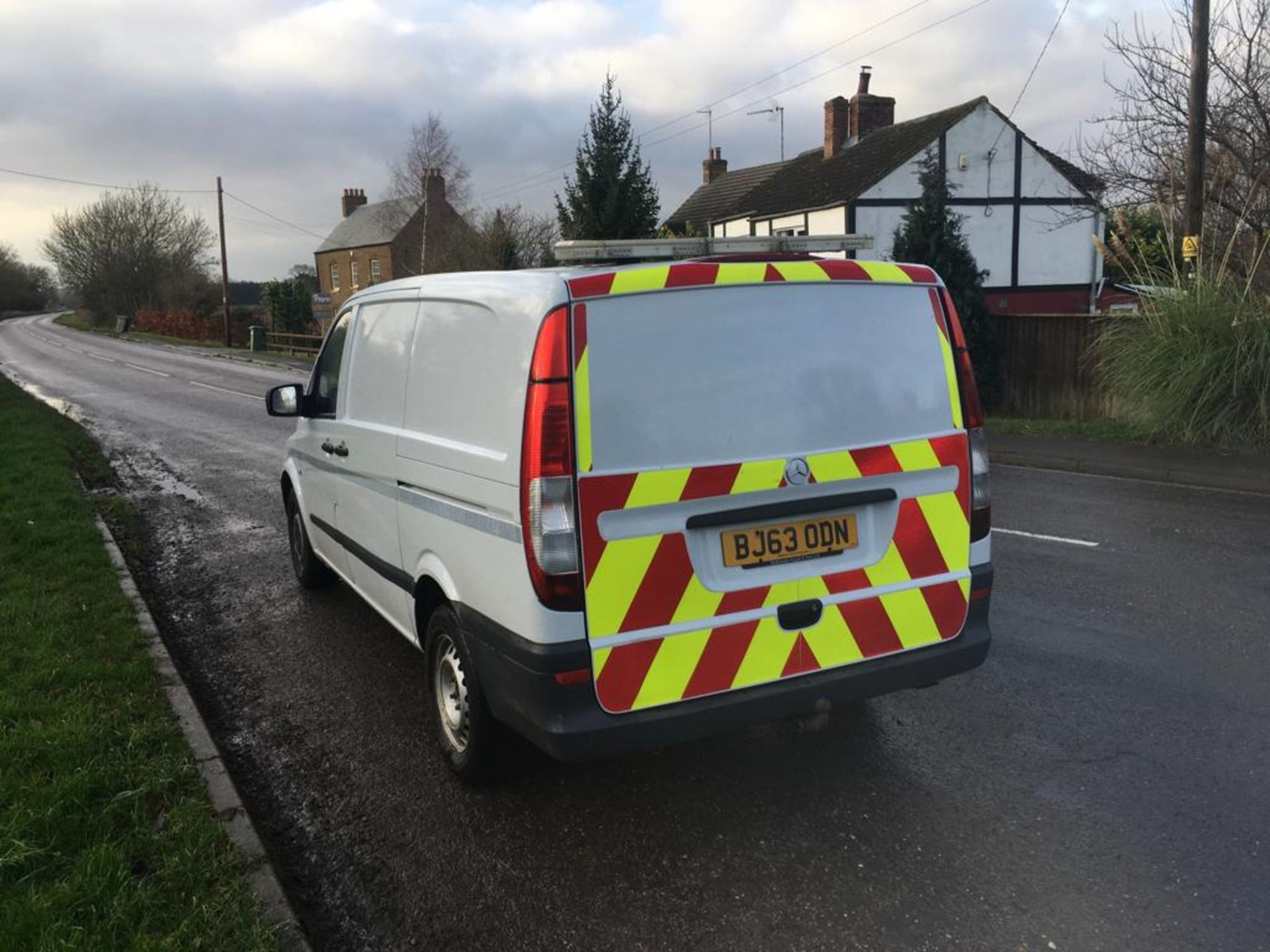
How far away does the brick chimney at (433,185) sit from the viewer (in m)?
42.3

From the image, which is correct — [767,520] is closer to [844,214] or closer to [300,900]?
[300,900]

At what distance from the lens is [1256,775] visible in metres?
3.67

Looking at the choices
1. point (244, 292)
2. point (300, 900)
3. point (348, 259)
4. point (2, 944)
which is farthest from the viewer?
point (244, 292)

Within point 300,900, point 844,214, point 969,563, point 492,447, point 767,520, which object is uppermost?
point 844,214

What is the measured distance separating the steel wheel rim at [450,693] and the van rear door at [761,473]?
90cm

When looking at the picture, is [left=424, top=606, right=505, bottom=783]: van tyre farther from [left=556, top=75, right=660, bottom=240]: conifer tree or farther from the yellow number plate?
[left=556, top=75, right=660, bottom=240]: conifer tree

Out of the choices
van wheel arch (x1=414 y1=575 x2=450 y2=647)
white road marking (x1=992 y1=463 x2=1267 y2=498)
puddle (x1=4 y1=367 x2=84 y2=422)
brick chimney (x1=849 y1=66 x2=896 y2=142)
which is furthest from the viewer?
brick chimney (x1=849 y1=66 x2=896 y2=142)

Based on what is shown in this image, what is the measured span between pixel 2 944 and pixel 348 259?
6418cm

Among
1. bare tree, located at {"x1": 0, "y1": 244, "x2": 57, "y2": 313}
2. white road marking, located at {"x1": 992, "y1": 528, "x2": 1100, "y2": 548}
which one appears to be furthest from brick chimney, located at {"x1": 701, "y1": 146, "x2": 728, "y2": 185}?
bare tree, located at {"x1": 0, "y1": 244, "x2": 57, "y2": 313}

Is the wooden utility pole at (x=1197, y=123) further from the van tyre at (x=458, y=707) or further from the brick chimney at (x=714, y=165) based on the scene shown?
the brick chimney at (x=714, y=165)

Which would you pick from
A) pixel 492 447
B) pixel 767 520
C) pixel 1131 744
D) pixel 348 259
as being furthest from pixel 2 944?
pixel 348 259

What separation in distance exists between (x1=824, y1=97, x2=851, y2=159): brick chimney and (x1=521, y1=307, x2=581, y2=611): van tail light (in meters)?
31.2

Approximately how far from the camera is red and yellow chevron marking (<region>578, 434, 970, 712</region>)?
3088 millimetres

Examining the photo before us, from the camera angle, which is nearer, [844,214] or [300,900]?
[300,900]
